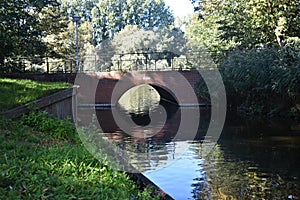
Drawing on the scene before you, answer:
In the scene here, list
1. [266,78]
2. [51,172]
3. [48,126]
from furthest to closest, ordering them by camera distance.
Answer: [266,78] < [48,126] < [51,172]

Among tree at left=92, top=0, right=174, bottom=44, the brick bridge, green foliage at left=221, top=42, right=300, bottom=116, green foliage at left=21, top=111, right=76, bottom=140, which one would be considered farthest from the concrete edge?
tree at left=92, top=0, right=174, bottom=44

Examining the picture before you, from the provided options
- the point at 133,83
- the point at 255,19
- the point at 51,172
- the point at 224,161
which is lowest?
the point at 224,161

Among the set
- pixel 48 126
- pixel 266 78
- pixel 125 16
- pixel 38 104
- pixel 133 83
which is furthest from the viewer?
pixel 125 16

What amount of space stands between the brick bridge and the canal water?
29.0 feet

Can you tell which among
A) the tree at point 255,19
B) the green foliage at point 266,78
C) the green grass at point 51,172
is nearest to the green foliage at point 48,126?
the green grass at point 51,172

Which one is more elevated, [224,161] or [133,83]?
[133,83]

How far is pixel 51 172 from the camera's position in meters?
4.15

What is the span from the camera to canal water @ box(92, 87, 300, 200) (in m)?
6.75

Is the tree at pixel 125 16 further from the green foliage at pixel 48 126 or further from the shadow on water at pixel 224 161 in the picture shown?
the green foliage at pixel 48 126

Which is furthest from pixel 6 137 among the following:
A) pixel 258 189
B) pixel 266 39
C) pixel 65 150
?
pixel 266 39

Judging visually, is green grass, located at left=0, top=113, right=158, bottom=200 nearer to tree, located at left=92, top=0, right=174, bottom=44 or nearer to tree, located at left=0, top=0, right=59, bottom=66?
tree, located at left=0, top=0, right=59, bottom=66

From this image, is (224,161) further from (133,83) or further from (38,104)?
(133,83)

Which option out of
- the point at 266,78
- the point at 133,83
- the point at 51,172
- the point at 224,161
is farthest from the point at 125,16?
the point at 51,172

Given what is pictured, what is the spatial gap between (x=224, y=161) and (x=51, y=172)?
5420mm
